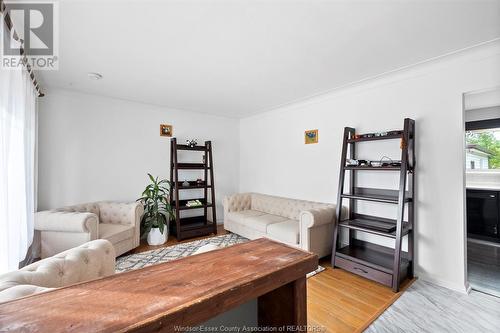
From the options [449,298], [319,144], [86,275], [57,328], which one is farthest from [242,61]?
[449,298]

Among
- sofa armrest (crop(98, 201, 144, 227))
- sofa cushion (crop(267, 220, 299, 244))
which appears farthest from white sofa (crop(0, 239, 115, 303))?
sofa cushion (crop(267, 220, 299, 244))

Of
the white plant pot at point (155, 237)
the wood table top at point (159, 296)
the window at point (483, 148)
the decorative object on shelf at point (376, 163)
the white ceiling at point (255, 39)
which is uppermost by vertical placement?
the white ceiling at point (255, 39)

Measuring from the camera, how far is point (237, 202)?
176 inches

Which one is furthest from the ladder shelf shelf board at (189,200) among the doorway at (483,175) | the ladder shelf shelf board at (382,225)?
the doorway at (483,175)

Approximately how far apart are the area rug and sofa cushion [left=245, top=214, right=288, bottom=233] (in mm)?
479

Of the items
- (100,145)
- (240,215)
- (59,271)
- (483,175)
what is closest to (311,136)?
(240,215)

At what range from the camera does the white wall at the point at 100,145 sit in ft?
11.1

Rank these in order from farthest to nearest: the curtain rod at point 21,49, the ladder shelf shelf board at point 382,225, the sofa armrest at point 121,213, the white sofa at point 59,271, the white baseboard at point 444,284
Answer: the sofa armrest at point 121,213, the ladder shelf shelf board at point 382,225, the white baseboard at point 444,284, the curtain rod at point 21,49, the white sofa at point 59,271

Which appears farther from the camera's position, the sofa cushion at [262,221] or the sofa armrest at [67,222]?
the sofa cushion at [262,221]

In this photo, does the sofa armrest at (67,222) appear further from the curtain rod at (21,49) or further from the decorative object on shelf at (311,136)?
the decorative object on shelf at (311,136)

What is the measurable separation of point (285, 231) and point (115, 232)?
2386mm

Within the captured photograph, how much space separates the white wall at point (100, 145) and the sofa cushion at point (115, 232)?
0.72 metres

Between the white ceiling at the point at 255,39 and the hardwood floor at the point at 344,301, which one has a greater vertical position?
the white ceiling at the point at 255,39

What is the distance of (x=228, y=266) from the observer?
1.01m
